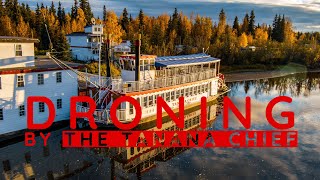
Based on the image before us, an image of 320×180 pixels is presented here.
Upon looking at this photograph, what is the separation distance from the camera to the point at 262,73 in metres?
80.9

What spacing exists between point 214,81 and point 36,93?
76.5ft

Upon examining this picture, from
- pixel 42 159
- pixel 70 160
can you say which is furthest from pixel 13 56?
pixel 70 160

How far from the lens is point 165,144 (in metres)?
28.5

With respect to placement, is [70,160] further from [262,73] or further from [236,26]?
[236,26]

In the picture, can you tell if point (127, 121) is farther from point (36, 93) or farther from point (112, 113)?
point (36, 93)

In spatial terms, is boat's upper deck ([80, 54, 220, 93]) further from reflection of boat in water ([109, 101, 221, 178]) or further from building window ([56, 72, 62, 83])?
reflection of boat in water ([109, 101, 221, 178])

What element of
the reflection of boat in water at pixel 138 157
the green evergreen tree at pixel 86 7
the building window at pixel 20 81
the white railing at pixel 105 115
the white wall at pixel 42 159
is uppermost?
the green evergreen tree at pixel 86 7

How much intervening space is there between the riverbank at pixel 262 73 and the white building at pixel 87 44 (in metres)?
29.4

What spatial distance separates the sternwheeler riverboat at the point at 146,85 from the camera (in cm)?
2995

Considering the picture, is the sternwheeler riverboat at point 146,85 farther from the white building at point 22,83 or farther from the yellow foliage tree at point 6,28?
the yellow foliage tree at point 6,28

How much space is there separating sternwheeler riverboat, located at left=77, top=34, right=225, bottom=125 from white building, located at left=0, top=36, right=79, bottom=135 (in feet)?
9.67

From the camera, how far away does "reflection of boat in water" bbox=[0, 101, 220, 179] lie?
72.9 feet

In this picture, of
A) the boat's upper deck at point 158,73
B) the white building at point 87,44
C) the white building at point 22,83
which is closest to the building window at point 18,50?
the white building at point 22,83

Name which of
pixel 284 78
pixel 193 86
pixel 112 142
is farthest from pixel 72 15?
pixel 112 142
